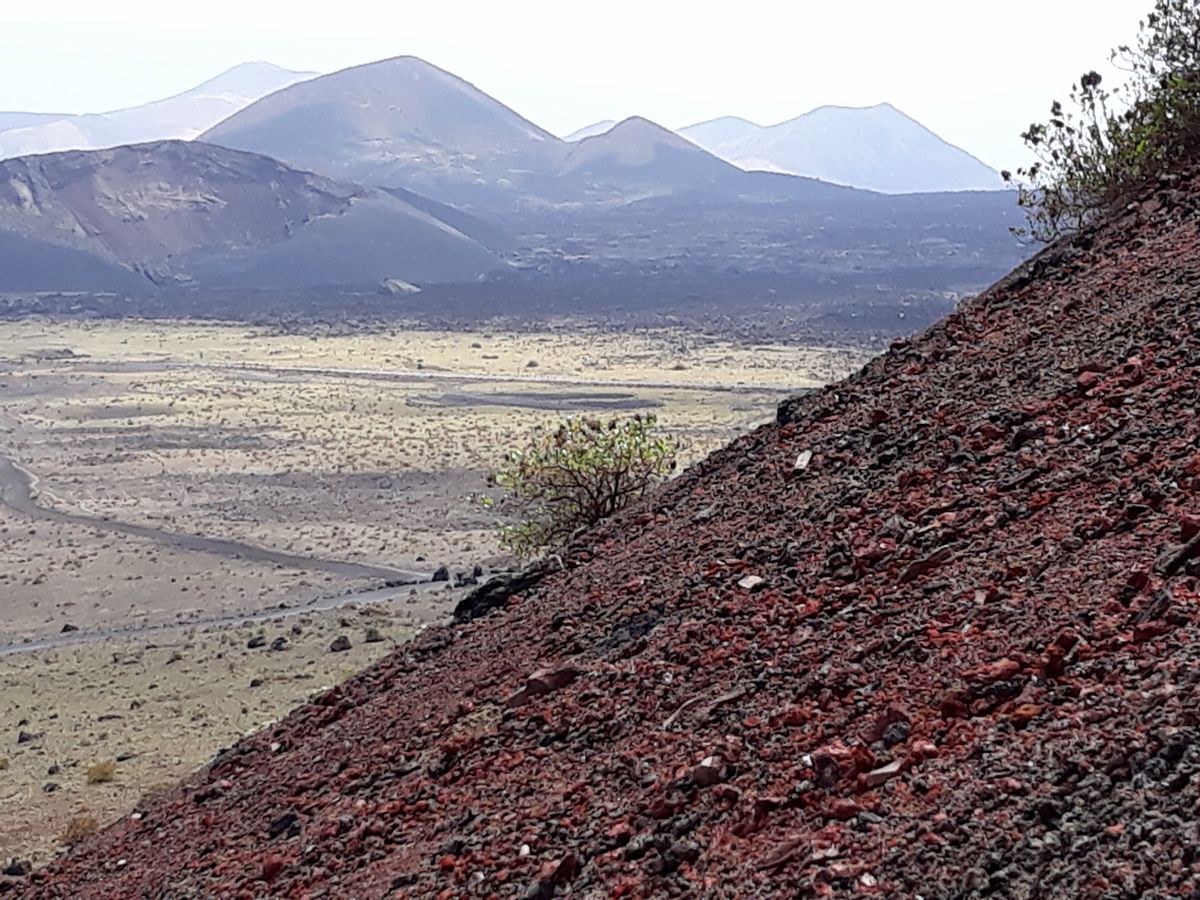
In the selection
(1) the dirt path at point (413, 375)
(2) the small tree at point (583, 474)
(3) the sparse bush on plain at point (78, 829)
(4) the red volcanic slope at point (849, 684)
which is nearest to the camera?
(4) the red volcanic slope at point (849, 684)

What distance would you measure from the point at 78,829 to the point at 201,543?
88.6 feet

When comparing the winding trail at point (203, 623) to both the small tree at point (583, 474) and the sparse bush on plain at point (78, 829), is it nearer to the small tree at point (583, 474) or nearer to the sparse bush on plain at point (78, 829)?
the sparse bush on plain at point (78, 829)

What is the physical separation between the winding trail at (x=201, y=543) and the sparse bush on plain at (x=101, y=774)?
58.3 feet

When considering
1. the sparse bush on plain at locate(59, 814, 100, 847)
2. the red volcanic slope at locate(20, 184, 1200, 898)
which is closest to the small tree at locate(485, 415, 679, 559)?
the sparse bush on plain at locate(59, 814, 100, 847)

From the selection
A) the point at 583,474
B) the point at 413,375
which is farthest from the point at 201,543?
the point at 413,375

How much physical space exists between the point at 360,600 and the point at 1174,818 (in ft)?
102

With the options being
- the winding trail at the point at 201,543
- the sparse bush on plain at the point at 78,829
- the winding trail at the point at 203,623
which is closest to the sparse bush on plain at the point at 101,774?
the sparse bush on plain at the point at 78,829

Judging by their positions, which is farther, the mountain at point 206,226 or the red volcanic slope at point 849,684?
the mountain at point 206,226

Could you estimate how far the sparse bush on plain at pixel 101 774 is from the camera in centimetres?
1803

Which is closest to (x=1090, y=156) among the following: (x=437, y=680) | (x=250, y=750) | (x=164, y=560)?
(x=437, y=680)

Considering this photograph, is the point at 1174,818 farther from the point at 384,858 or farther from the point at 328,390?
the point at 328,390

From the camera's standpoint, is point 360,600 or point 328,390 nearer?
point 360,600

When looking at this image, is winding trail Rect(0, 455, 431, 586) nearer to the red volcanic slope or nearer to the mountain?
the red volcanic slope

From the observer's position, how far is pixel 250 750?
9.38 metres
